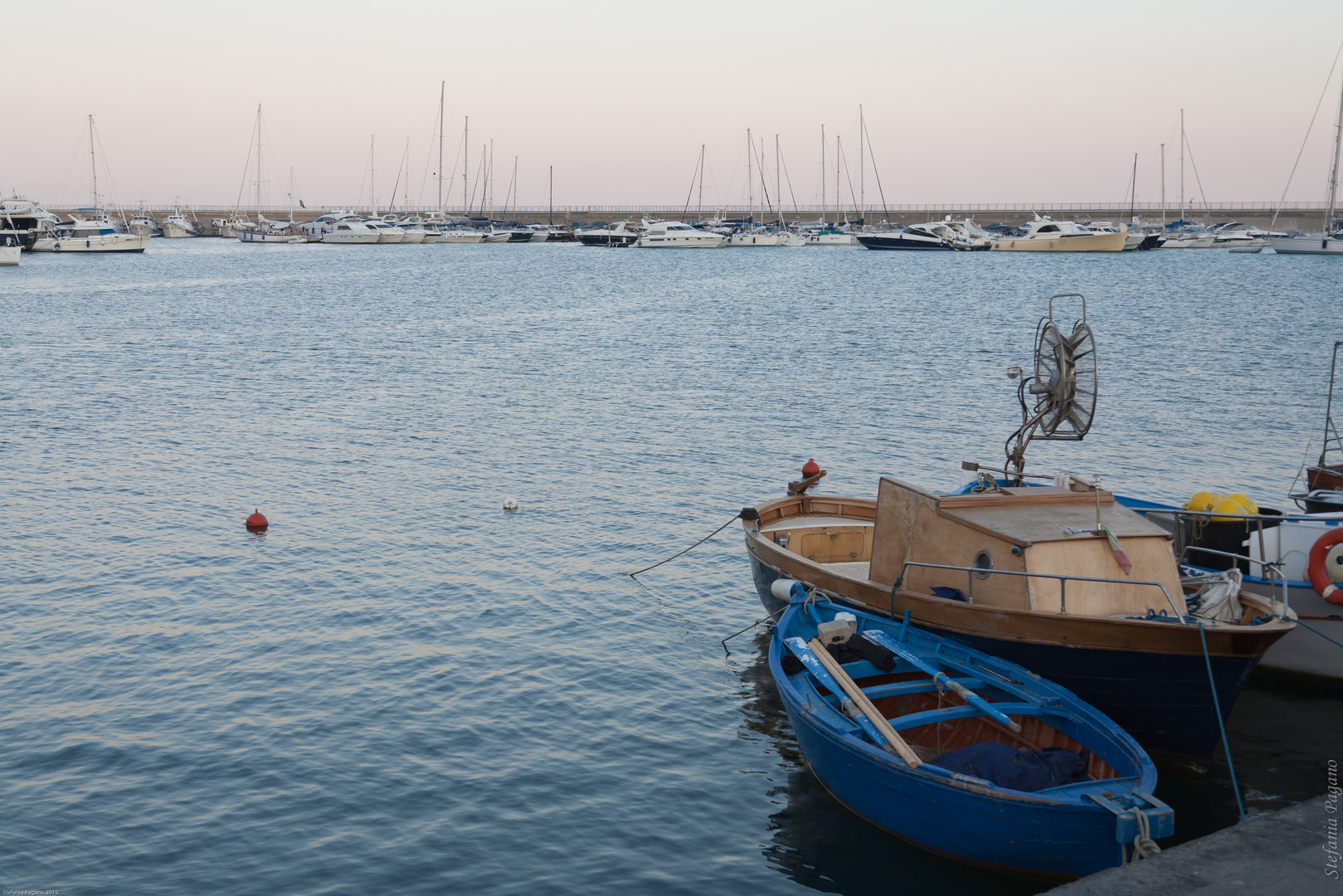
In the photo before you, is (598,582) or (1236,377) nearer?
(598,582)

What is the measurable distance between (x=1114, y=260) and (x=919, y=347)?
9076 cm

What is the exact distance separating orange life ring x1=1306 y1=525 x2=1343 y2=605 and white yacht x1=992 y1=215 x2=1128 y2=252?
138138mm

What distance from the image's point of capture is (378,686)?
579 inches

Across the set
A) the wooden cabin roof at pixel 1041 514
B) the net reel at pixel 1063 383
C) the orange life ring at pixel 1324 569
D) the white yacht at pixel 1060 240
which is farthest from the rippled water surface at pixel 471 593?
the white yacht at pixel 1060 240

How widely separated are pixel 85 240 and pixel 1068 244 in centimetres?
12755

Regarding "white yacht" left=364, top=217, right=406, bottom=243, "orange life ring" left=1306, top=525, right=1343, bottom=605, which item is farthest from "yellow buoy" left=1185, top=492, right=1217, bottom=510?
"white yacht" left=364, top=217, right=406, bottom=243

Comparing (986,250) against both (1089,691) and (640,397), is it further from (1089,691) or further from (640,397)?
(1089,691)

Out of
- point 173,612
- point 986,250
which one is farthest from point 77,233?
point 173,612

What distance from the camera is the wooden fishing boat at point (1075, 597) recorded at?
11375mm

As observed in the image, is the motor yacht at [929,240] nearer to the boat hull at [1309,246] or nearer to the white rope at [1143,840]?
the boat hull at [1309,246]

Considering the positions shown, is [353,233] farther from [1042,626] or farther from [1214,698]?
[1214,698]

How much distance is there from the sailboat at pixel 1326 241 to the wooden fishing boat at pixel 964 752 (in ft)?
370

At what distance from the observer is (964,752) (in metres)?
10.8

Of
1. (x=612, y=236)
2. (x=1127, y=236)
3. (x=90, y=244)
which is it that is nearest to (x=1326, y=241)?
(x=1127, y=236)
